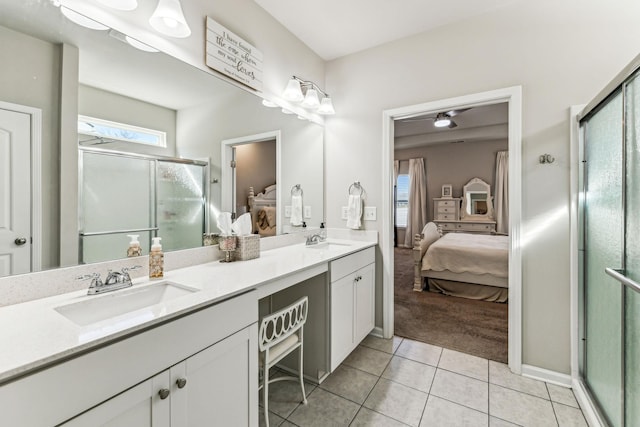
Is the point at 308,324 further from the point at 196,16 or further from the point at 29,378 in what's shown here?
the point at 196,16

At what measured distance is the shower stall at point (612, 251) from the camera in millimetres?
1195

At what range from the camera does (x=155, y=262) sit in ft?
4.42

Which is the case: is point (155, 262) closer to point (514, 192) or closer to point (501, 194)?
point (514, 192)

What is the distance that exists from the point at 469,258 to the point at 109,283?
12.0ft

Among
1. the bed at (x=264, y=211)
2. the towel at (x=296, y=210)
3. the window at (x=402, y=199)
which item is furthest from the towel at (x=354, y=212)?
the window at (x=402, y=199)

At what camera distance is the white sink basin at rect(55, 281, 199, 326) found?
103cm

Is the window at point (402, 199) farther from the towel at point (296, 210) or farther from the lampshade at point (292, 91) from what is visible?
the lampshade at point (292, 91)

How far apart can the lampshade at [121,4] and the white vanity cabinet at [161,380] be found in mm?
1345

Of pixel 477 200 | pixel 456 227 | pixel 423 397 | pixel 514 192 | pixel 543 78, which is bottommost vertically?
pixel 423 397

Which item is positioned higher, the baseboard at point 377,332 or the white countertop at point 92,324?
the white countertop at point 92,324

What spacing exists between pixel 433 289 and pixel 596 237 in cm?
244

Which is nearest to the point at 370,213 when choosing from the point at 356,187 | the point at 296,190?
the point at 356,187

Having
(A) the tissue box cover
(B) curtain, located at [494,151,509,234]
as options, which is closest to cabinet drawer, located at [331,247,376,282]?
(A) the tissue box cover

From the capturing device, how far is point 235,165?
6.25ft
